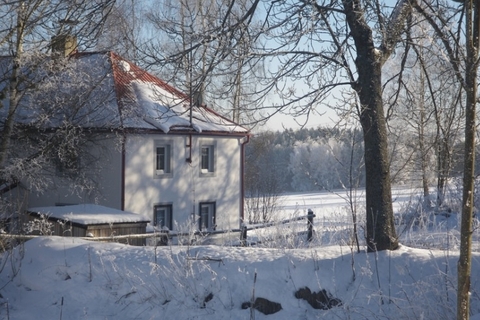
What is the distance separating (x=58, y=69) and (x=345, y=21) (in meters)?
10.1

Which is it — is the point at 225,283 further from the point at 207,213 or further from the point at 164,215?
the point at 207,213

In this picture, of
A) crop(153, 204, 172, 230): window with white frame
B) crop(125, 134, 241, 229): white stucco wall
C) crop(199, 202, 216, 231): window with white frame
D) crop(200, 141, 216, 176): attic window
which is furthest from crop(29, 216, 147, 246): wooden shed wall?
crop(200, 141, 216, 176): attic window

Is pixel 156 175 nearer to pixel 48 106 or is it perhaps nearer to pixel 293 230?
pixel 48 106

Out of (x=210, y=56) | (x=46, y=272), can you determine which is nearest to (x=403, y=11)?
(x=210, y=56)

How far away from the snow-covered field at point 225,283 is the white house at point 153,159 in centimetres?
1023

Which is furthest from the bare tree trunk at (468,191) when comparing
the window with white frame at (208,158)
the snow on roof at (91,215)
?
the window with white frame at (208,158)

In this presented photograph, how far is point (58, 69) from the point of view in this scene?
52.0ft

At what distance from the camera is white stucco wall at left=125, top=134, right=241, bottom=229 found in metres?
20.9

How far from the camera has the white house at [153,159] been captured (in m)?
19.2

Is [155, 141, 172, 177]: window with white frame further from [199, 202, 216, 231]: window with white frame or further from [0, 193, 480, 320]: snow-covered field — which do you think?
[0, 193, 480, 320]: snow-covered field

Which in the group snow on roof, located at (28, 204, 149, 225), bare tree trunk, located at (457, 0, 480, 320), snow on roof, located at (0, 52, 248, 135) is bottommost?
snow on roof, located at (28, 204, 149, 225)

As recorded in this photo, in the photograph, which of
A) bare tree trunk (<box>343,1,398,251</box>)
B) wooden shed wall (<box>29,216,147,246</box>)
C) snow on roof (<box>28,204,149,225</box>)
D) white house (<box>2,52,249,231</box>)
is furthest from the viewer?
white house (<box>2,52,249,231</box>)

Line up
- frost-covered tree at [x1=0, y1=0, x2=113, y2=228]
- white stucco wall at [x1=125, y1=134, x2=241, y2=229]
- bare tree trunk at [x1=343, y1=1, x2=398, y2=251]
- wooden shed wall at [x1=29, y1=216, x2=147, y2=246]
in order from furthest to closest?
white stucco wall at [x1=125, y1=134, x2=241, y2=229], frost-covered tree at [x1=0, y1=0, x2=113, y2=228], wooden shed wall at [x1=29, y1=216, x2=147, y2=246], bare tree trunk at [x1=343, y1=1, x2=398, y2=251]

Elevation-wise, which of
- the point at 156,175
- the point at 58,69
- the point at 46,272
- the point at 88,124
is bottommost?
the point at 46,272
